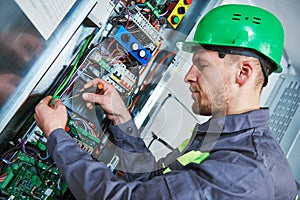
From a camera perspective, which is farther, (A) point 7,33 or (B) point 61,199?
(B) point 61,199

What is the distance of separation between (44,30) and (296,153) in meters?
2.27

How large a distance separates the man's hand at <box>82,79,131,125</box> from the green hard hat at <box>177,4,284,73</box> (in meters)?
0.48

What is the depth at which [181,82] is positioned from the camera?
2236mm

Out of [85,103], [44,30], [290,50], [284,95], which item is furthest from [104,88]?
[284,95]

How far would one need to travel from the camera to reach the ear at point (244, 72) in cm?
133

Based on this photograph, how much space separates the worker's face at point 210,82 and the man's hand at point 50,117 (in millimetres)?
563

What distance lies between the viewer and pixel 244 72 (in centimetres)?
134

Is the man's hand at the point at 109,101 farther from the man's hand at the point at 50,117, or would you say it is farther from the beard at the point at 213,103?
the beard at the point at 213,103

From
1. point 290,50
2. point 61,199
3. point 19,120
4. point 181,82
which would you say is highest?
point 290,50

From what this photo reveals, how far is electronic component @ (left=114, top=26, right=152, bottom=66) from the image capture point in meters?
1.73

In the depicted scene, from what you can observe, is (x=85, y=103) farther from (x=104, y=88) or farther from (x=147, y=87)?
(x=147, y=87)

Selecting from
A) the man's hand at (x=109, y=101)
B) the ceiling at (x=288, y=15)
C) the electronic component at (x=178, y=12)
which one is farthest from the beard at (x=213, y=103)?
the ceiling at (x=288, y=15)

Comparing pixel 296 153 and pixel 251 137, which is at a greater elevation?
Result: pixel 296 153

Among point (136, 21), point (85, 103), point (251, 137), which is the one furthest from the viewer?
point (136, 21)
